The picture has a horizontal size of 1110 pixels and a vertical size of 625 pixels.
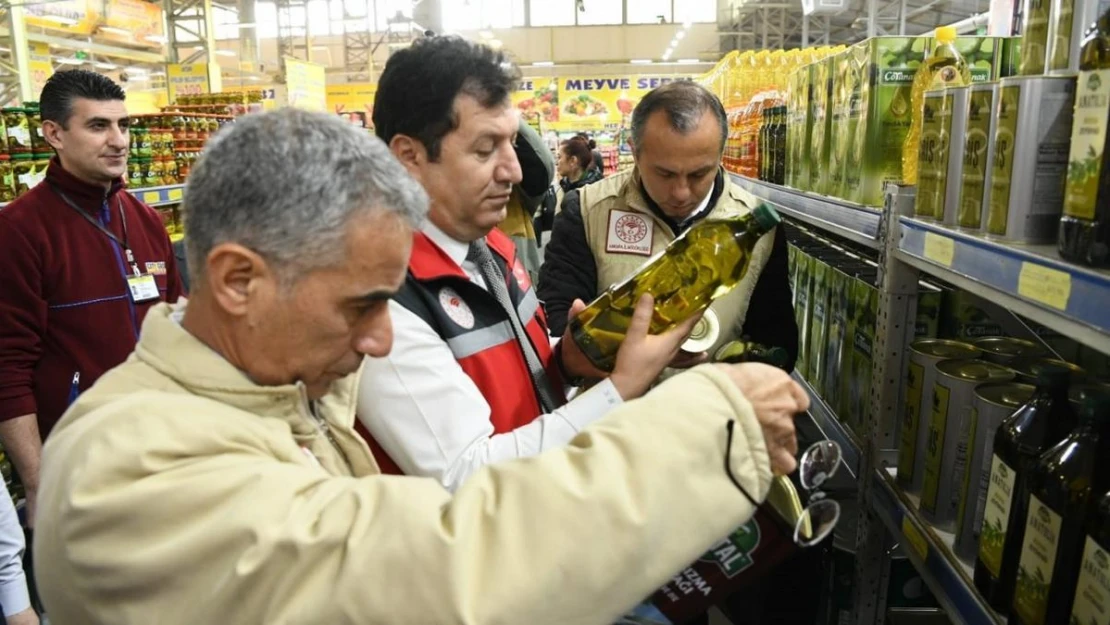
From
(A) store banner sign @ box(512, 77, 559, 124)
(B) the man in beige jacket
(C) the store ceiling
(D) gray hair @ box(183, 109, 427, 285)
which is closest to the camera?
(B) the man in beige jacket

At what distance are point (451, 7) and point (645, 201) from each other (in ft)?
71.7

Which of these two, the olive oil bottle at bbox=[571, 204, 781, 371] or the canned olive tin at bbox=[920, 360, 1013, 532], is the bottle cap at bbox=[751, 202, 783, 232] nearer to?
the olive oil bottle at bbox=[571, 204, 781, 371]

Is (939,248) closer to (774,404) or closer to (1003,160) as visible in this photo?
(1003,160)

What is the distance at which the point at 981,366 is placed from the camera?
58.0 inches

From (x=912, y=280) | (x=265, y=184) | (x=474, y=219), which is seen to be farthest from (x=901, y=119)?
(x=265, y=184)

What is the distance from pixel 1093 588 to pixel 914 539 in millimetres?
491

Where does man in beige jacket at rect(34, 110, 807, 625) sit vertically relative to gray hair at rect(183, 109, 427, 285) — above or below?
below

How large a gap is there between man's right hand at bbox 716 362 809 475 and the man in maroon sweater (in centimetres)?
262

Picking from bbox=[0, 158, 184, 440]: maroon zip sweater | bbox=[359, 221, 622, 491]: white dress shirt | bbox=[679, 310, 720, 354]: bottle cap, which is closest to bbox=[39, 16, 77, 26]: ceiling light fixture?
bbox=[0, 158, 184, 440]: maroon zip sweater

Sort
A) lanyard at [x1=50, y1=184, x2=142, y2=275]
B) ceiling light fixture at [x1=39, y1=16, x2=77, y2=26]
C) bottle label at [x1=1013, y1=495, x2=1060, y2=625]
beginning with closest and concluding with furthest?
bottle label at [x1=1013, y1=495, x2=1060, y2=625] → lanyard at [x1=50, y1=184, x2=142, y2=275] → ceiling light fixture at [x1=39, y1=16, x2=77, y2=26]

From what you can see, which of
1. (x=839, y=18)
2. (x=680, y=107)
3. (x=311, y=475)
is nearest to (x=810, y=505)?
(x=311, y=475)

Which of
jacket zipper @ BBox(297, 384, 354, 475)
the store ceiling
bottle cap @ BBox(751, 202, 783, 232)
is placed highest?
the store ceiling

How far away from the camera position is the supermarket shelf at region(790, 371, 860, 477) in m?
1.91

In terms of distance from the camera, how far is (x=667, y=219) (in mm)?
2217
